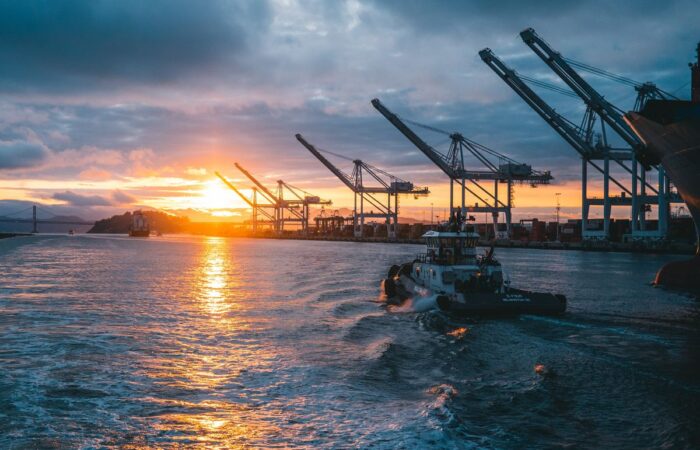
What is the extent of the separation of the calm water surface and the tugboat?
82cm

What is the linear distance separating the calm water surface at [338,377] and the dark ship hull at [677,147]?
10.7 metres

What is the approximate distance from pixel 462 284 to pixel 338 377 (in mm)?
12714

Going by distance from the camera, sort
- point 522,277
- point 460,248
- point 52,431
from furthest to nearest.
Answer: point 522,277, point 460,248, point 52,431

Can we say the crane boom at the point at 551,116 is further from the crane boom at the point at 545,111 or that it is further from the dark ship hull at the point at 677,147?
the dark ship hull at the point at 677,147

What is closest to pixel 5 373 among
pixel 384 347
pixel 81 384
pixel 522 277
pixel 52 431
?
pixel 81 384

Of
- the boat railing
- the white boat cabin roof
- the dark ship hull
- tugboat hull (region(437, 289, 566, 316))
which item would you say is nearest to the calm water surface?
tugboat hull (region(437, 289, 566, 316))

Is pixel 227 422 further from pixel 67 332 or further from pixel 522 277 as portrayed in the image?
pixel 522 277

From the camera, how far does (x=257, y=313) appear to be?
26.0 m

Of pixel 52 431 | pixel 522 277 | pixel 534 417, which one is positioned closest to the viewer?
pixel 52 431

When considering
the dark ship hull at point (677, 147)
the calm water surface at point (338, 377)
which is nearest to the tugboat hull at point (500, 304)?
the calm water surface at point (338, 377)

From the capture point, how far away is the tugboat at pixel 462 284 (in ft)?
79.3

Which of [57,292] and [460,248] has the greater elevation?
[460,248]

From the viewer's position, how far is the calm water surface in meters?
10.6

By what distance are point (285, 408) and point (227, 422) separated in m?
1.40
